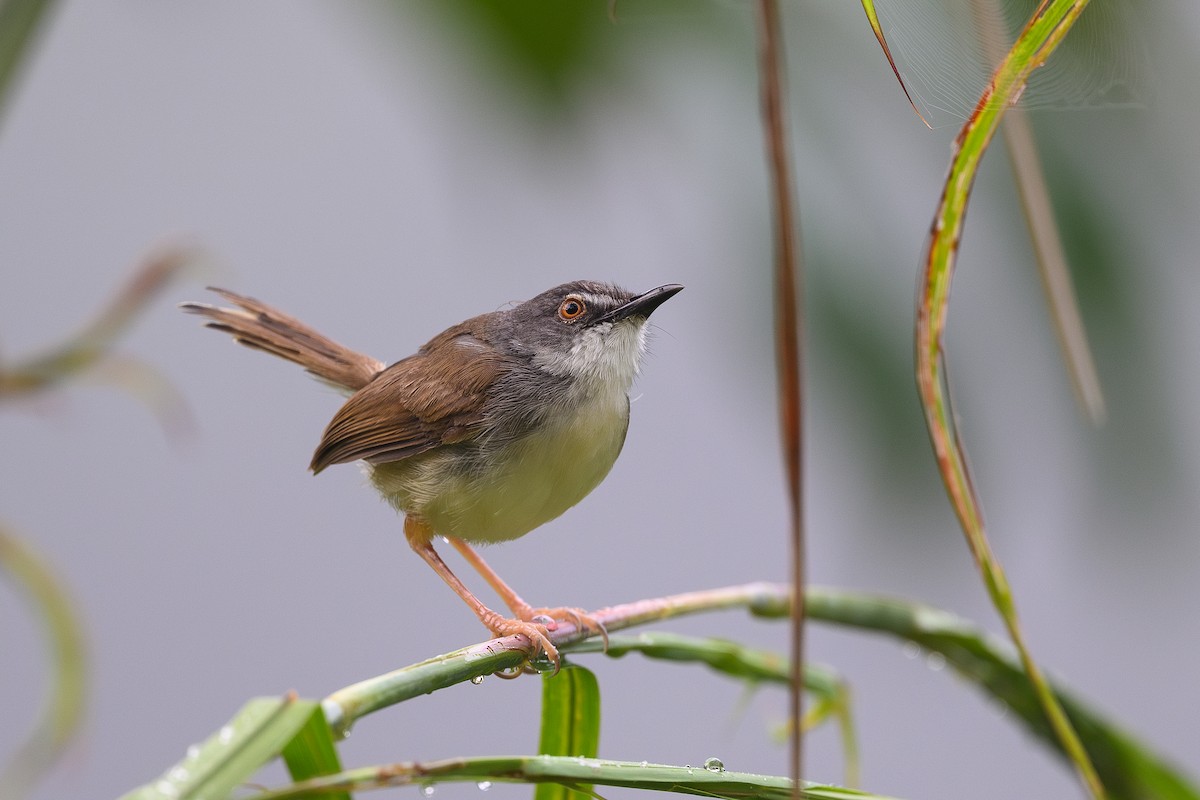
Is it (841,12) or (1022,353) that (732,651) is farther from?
(1022,353)

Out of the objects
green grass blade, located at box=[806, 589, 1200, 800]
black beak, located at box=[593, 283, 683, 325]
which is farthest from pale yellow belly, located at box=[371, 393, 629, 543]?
green grass blade, located at box=[806, 589, 1200, 800]

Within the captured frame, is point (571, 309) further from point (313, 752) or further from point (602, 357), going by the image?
point (313, 752)

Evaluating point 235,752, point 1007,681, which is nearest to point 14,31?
point 235,752

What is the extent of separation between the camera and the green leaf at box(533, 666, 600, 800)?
1.40m

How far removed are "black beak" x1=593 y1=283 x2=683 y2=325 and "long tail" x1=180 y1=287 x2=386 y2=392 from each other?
73 centimetres

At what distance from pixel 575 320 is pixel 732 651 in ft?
2.76

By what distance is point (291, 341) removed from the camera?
2652 millimetres

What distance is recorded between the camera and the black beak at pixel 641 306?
2.10 m

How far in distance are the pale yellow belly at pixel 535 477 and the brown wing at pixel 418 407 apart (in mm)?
82

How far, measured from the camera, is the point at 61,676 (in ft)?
6.53

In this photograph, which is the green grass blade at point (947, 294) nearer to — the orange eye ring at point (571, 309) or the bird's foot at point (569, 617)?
the bird's foot at point (569, 617)

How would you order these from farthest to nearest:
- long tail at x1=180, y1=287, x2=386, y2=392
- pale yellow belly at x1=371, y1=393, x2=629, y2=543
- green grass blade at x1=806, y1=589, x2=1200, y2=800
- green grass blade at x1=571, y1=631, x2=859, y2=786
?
long tail at x1=180, y1=287, x2=386, y2=392 < pale yellow belly at x1=371, y1=393, x2=629, y2=543 < green grass blade at x1=806, y1=589, x2=1200, y2=800 < green grass blade at x1=571, y1=631, x2=859, y2=786

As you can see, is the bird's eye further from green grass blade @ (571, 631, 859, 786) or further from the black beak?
green grass blade @ (571, 631, 859, 786)

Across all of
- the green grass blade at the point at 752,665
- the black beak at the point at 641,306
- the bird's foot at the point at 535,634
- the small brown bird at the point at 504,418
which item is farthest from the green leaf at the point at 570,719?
the black beak at the point at 641,306
